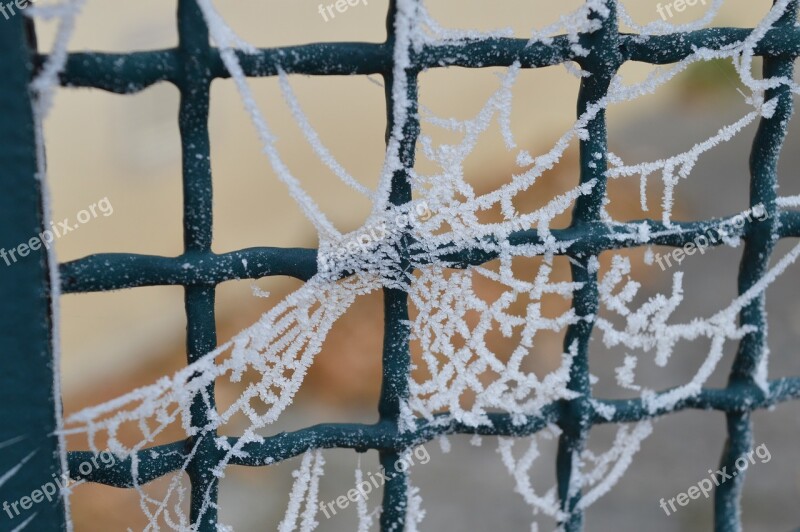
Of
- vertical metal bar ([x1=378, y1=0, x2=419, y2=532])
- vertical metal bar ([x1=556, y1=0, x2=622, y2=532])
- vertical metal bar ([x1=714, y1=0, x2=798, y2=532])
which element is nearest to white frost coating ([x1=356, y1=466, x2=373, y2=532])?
vertical metal bar ([x1=378, y1=0, x2=419, y2=532])

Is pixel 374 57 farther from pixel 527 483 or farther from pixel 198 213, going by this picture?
pixel 527 483

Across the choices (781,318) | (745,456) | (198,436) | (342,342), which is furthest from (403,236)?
(781,318)

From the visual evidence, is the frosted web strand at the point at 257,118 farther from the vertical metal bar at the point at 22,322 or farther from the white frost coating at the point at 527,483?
the white frost coating at the point at 527,483

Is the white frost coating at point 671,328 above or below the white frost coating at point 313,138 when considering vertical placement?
below

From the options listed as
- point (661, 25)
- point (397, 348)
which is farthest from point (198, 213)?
point (661, 25)

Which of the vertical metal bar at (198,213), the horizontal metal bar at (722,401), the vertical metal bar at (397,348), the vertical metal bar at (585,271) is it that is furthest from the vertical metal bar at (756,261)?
the vertical metal bar at (198,213)

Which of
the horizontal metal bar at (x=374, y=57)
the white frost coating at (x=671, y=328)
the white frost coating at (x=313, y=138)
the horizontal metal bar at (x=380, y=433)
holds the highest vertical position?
the horizontal metal bar at (x=374, y=57)

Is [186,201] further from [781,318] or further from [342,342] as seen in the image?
[781,318]
